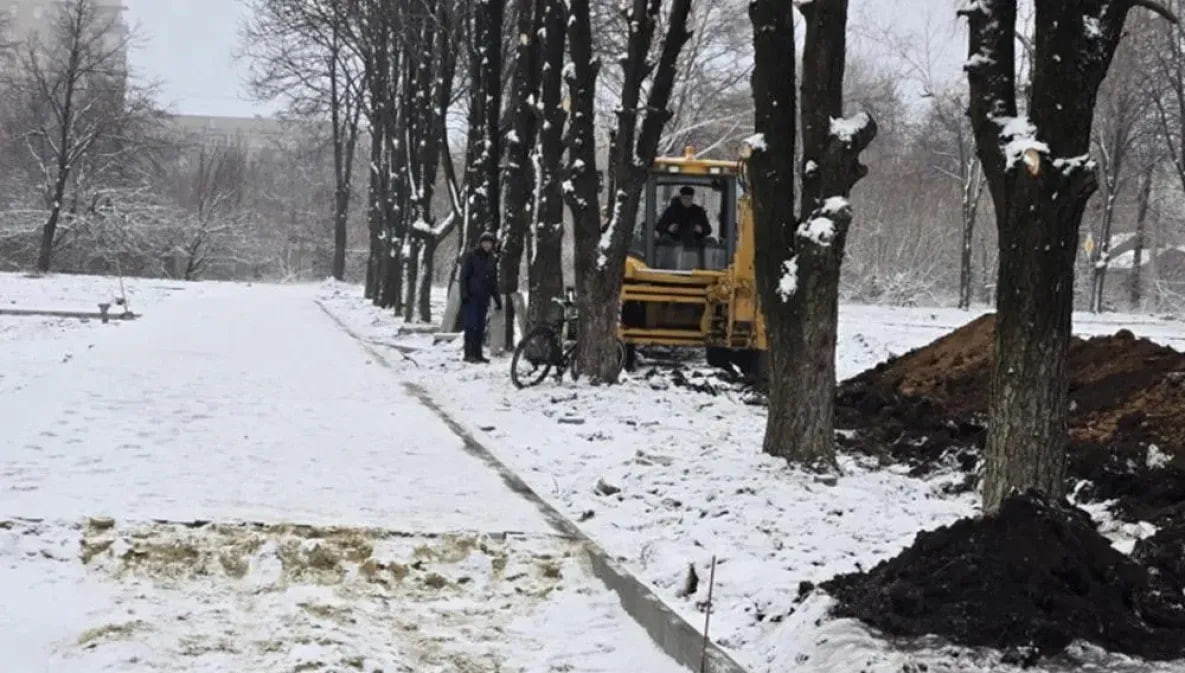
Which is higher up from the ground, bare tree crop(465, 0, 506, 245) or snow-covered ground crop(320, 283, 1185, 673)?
bare tree crop(465, 0, 506, 245)

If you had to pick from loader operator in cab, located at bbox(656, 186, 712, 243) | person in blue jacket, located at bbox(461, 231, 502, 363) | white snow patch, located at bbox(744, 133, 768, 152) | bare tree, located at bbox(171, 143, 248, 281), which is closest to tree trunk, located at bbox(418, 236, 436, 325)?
person in blue jacket, located at bbox(461, 231, 502, 363)

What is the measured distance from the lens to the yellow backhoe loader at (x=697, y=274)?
58.9 ft

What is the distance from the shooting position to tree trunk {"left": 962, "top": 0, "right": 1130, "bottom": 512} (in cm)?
678

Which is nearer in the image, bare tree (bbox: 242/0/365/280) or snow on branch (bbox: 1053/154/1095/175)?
snow on branch (bbox: 1053/154/1095/175)

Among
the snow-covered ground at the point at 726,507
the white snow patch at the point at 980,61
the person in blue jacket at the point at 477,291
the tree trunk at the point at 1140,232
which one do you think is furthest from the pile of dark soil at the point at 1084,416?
the tree trunk at the point at 1140,232

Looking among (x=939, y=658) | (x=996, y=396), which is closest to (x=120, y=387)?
(x=996, y=396)

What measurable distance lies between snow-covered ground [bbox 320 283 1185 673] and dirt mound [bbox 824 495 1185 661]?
0.46ft

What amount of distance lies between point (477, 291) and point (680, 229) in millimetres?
3163

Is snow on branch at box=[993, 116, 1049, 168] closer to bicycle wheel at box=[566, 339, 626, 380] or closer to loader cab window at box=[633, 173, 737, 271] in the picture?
bicycle wheel at box=[566, 339, 626, 380]

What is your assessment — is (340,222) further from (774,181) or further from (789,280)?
(789,280)

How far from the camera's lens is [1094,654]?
491cm

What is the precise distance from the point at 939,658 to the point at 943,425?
708cm

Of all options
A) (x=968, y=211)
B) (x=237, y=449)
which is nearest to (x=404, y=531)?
(x=237, y=449)

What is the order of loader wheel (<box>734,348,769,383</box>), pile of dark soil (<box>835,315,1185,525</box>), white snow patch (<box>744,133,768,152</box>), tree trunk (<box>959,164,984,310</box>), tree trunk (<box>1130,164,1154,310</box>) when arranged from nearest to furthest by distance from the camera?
1. pile of dark soil (<box>835,315,1185,525</box>)
2. white snow patch (<box>744,133,768,152</box>)
3. loader wheel (<box>734,348,769,383</box>)
4. tree trunk (<box>959,164,984,310</box>)
5. tree trunk (<box>1130,164,1154,310</box>)
